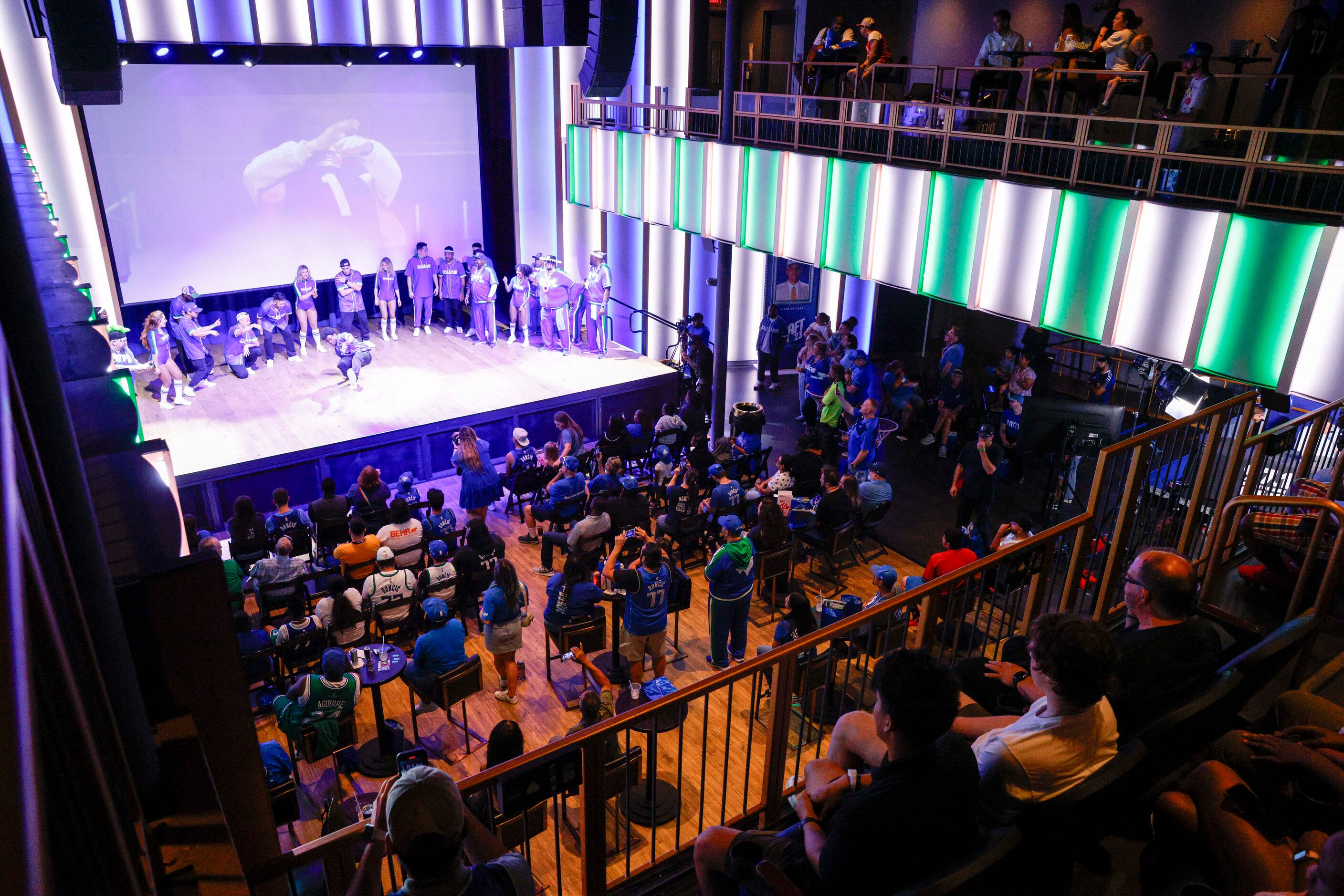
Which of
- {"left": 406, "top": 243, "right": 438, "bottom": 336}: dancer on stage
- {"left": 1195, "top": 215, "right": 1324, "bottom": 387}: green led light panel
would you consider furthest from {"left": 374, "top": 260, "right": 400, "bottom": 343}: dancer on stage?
{"left": 1195, "top": 215, "right": 1324, "bottom": 387}: green led light panel

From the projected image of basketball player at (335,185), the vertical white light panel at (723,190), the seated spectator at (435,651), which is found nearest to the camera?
the seated spectator at (435,651)

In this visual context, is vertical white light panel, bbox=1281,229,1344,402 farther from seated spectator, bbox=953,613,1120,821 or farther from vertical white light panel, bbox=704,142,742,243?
vertical white light panel, bbox=704,142,742,243

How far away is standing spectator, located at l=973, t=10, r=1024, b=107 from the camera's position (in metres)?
9.51

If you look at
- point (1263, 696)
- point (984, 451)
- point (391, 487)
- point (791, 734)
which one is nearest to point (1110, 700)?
point (1263, 696)

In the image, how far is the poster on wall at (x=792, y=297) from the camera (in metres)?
15.3

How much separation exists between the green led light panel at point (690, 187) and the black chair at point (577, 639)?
6.80m

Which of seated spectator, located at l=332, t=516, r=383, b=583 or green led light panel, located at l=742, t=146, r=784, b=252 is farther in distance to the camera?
green led light panel, located at l=742, t=146, r=784, b=252

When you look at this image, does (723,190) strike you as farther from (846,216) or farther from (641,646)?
(641,646)

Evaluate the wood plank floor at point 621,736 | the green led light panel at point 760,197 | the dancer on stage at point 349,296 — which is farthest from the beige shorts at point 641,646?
the dancer on stage at point 349,296

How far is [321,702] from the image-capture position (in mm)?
5445

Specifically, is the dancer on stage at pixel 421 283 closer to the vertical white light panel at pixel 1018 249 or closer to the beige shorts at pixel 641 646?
the vertical white light panel at pixel 1018 249

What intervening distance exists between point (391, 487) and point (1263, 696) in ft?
30.8

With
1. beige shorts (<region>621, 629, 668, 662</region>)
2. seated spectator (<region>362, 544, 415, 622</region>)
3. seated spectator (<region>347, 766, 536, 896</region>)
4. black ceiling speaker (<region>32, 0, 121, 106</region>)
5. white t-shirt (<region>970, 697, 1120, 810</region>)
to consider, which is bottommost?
beige shorts (<region>621, 629, 668, 662</region>)

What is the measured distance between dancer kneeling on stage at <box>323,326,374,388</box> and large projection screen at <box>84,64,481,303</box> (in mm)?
2571
